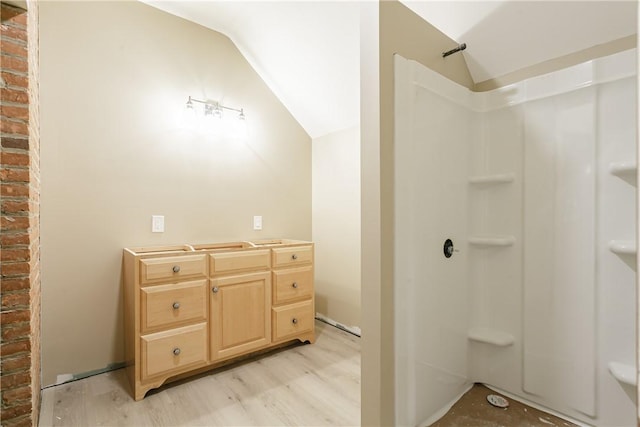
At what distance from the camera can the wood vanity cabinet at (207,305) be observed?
1.83 m

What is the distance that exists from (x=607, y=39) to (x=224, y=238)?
2583mm

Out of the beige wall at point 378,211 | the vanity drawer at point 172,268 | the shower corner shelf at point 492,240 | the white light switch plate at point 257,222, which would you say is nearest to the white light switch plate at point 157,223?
the vanity drawer at point 172,268

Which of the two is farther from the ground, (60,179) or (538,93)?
(538,93)

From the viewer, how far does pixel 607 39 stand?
47.7 inches

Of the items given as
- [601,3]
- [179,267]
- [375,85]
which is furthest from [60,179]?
[601,3]

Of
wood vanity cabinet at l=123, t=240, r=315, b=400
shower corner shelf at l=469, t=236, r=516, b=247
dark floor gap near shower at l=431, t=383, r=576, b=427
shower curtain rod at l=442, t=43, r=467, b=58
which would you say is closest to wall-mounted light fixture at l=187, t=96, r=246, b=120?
wood vanity cabinet at l=123, t=240, r=315, b=400

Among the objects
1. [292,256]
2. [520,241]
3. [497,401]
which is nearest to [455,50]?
[520,241]

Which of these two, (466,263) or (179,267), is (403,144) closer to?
(466,263)

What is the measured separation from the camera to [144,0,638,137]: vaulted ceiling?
4.02 ft

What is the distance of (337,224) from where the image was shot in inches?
116

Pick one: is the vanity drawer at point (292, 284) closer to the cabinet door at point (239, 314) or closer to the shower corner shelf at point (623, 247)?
the cabinet door at point (239, 314)

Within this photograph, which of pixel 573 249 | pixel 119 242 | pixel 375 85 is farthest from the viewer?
pixel 119 242

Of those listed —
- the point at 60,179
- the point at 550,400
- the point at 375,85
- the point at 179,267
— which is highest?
the point at 375,85

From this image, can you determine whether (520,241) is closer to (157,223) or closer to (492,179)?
→ (492,179)
